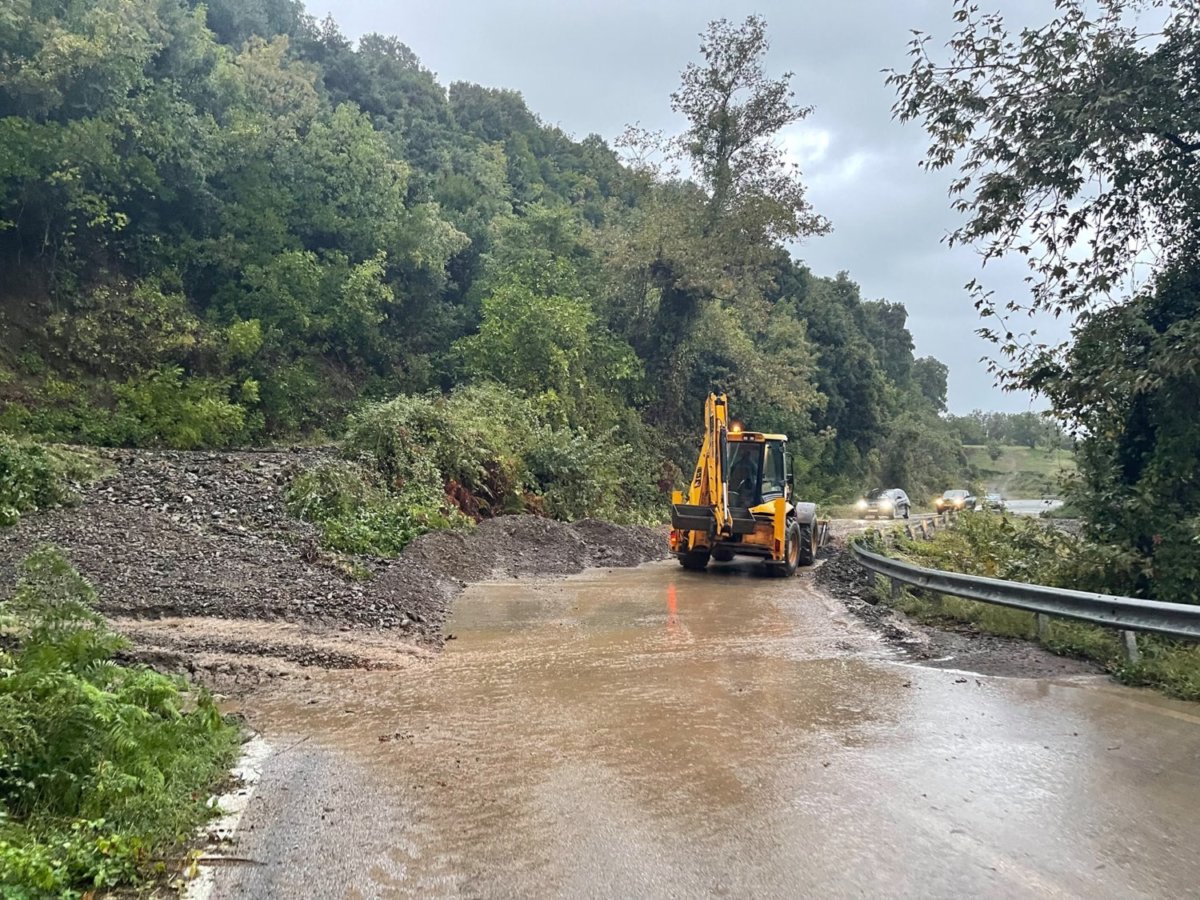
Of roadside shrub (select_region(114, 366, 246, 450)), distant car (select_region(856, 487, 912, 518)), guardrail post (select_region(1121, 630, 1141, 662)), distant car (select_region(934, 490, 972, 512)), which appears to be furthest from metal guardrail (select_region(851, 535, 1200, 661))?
distant car (select_region(934, 490, 972, 512))

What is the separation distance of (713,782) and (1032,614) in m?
6.31

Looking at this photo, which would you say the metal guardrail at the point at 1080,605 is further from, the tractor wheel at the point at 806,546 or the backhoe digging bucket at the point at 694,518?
the tractor wheel at the point at 806,546

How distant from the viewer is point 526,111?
69500 millimetres

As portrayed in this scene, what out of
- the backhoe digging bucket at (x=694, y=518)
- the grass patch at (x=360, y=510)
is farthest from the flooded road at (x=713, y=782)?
the backhoe digging bucket at (x=694, y=518)

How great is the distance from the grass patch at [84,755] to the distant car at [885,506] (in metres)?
37.1

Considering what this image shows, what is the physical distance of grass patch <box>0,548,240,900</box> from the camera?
373cm

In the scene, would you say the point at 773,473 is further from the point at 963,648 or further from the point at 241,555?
the point at 241,555

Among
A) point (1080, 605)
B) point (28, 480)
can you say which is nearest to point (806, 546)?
point (1080, 605)

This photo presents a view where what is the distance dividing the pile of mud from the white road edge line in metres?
2.64

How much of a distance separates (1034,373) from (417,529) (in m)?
10.8

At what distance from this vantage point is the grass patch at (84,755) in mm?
3732

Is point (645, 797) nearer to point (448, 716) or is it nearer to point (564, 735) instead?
point (564, 735)

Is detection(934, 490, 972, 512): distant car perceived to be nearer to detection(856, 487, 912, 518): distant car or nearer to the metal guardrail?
detection(856, 487, 912, 518): distant car

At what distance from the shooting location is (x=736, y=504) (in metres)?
16.7
